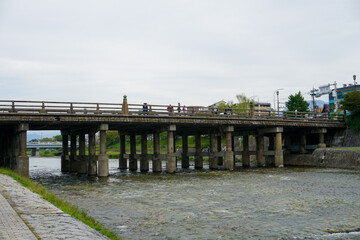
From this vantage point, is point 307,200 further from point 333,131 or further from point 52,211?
point 333,131

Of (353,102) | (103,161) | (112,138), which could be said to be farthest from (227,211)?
(112,138)

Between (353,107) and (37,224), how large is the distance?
45503mm

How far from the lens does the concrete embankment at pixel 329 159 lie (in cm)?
3625

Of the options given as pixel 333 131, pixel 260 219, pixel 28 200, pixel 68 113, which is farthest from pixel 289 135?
pixel 28 200

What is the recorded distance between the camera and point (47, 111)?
30188 millimetres

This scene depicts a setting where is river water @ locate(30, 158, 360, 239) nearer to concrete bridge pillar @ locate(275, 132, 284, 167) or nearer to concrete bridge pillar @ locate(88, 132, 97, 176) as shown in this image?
concrete bridge pillar @ locate(88, 132, 97, 176)

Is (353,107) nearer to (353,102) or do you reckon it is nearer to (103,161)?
(353,102)

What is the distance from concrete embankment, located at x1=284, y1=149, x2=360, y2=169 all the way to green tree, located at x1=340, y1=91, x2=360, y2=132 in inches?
285

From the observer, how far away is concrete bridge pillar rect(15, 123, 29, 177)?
1131 inches

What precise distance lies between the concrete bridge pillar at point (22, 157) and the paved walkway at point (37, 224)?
18.1 metres

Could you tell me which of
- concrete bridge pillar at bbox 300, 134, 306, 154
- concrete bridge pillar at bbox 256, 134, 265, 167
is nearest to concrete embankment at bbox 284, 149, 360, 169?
concrete bridge pillar at bbox 300, 134, 306, 154

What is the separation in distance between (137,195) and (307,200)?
903 cm

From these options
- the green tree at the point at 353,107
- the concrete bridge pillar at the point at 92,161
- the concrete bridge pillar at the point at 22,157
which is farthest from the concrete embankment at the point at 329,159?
the concrete bridge pillar at the point at 22,157

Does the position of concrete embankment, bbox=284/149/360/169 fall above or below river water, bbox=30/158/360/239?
above
